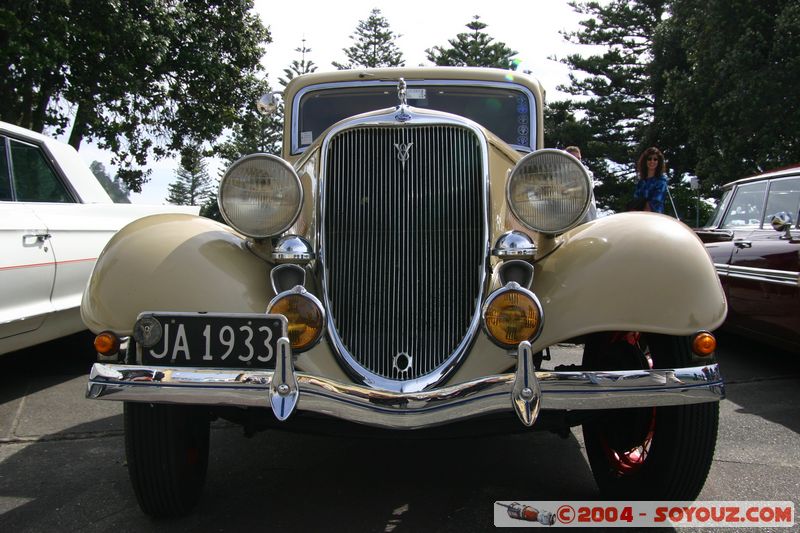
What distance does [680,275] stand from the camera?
2.15m

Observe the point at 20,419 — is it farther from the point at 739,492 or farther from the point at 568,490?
the point at 739,492

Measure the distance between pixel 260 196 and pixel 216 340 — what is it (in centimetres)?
64

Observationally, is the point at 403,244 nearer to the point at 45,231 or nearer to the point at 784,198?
the point at 45,231

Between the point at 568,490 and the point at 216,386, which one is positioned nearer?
the point at 216,386

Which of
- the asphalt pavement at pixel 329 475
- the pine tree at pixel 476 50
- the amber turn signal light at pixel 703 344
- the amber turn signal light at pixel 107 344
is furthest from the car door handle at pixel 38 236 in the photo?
→ the pine tree at pixel 476 50

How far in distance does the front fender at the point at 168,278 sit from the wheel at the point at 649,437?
4.36 ft

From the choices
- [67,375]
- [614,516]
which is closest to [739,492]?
[614,516]

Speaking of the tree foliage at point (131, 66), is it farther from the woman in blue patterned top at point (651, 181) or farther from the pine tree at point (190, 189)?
the pine tree at point (190, 189)

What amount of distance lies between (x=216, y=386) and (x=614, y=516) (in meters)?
1.56

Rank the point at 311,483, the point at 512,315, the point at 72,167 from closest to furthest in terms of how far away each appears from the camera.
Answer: the point at 512,315 → the point at 311,483 → the point at 72,167

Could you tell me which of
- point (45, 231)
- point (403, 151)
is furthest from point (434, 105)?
point (45, 231)

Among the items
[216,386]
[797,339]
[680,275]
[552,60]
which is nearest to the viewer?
[216,386]

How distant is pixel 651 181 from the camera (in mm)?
6109

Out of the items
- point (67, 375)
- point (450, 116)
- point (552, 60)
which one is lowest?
point (67, 375)
